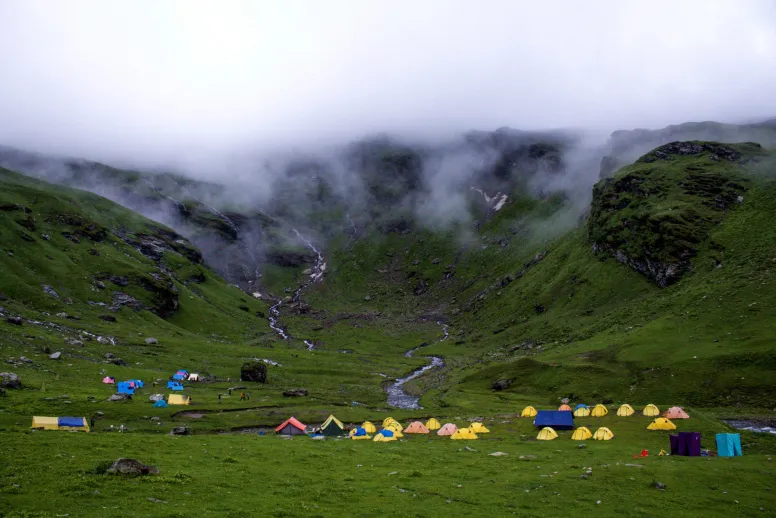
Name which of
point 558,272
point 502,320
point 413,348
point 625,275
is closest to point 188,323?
point 413,348

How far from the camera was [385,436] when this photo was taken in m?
57.8

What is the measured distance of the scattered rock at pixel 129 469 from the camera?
26469 millimetres

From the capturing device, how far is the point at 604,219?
178125 mm

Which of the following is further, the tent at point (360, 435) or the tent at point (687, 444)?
the tent at point (360, 435)

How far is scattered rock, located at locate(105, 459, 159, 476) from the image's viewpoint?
86.8 feet

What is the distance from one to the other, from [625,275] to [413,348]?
83.5m

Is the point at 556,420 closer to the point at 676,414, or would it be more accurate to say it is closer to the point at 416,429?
the point at 676,414

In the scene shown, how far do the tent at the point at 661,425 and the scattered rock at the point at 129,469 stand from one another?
52.0m

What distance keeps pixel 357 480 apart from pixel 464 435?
29.1 m

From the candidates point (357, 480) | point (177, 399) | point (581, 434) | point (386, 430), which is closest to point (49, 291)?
point (177, 399)

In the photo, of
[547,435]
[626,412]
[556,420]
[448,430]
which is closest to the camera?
[547,435]

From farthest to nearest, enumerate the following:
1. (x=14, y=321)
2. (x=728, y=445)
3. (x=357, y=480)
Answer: (x=14, y=321) < (x=728, y=445) < (x=357, y=480)

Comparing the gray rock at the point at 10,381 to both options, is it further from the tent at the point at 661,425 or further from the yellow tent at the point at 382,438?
the tent at the point at 661,425

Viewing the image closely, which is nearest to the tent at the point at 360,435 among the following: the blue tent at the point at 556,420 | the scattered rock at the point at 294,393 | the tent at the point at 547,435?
the tent at the point at 547,435
